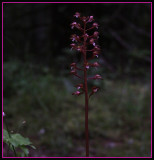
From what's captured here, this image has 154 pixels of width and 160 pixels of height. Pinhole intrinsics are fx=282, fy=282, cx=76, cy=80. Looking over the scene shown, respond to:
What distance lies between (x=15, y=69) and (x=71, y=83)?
3.84ft

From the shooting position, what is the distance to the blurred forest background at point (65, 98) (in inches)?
149

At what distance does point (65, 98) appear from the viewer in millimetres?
4953

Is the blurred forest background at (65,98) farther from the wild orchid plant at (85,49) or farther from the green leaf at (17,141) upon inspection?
the wild orchid plant at (85,49)

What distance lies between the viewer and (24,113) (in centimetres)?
437

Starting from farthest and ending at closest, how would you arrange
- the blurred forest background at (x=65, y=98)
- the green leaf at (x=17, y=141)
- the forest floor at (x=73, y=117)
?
the blurred forest background at (x=65, y=98)
the forest floor at (x=73, y=117)
the green leaf at (x=17, y=141)

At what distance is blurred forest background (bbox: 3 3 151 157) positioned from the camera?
12.4 feet

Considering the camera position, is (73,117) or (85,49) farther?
(73,117)

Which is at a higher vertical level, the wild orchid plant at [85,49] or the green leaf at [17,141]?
the wild orchid plant at [85,49]

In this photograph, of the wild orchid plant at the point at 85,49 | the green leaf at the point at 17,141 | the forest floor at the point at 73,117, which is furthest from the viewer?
the forest floor at the point at 73,117

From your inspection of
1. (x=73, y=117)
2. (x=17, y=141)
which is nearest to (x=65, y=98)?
(x=73, y=117)

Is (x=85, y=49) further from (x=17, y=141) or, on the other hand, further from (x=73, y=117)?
(x=73, y=117)

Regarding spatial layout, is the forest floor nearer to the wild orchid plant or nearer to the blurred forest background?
the blurred forest background

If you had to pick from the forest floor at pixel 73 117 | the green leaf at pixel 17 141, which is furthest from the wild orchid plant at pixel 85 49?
the forest floor at pixel 73 117

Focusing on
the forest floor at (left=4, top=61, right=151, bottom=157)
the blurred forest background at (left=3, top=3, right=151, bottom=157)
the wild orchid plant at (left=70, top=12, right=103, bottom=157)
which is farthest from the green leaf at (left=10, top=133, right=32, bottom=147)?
the forest floor at (left=4, top=61, right=151, bottom=157)
